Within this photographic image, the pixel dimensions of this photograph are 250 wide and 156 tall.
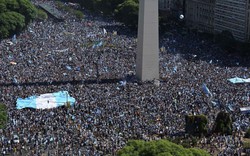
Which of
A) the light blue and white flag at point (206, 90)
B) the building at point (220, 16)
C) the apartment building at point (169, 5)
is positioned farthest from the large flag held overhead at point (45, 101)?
the apartment building at point (169, 5)

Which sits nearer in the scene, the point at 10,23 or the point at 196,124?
the point at 196,124

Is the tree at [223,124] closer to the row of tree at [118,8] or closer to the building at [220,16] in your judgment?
the building at [220,16]

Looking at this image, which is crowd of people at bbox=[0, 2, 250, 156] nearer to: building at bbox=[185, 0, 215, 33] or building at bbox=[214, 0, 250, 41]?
building at bbox=[214, 0, 250, 41]

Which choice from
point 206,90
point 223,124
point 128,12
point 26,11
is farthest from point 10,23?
point 223,124

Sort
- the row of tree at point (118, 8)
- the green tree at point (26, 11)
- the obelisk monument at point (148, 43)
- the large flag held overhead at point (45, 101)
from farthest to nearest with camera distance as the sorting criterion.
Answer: the row of tree at point (118, 8), the green tree at point (26, 11), the obelisk monument at point (148, 43), the large flag held overhead at point (45, 101)

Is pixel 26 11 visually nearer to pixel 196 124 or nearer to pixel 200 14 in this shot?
pixel 200 14

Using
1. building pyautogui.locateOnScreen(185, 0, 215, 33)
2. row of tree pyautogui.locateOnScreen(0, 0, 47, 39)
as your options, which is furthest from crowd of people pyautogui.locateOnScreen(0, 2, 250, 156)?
building pyautogui.locateOnScreen(185, 0, 215, 33)

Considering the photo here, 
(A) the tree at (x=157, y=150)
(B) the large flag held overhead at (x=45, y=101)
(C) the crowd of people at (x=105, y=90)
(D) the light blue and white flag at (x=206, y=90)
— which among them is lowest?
(C) the crowd of people at (x=105, y=90)
